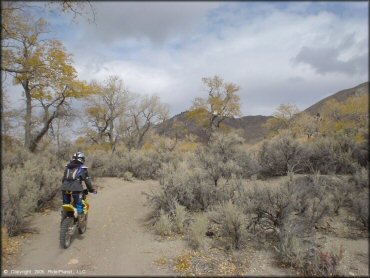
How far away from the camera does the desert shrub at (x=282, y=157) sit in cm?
1434

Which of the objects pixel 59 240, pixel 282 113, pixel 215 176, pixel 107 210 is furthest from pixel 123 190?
pixel 282 113

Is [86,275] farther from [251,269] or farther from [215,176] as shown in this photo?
[215,176]

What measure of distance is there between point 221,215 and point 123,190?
6.97 metres

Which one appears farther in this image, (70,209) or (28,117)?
(28,117)

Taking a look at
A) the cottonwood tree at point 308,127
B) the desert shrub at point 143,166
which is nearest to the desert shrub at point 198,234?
the desert shrub at point 143,166

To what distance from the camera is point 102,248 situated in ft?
25.7

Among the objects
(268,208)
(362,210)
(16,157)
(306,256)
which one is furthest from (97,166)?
(362,210)

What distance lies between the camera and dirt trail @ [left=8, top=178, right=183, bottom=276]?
656cm

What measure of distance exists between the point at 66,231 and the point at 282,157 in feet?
32.5

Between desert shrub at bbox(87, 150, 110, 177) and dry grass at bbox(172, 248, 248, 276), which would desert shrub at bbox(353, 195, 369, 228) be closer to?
dry grass at bbox(172, 248, 248, 276)

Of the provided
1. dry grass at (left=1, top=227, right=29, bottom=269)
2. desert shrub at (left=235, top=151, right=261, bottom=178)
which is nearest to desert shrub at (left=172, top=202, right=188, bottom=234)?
dry grass at (left=1, top=227, right=29, bottom=269)

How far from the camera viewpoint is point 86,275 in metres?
5.88

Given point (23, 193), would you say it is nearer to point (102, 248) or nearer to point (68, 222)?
point (68, 222)

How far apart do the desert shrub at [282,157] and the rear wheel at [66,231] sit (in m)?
9.21
